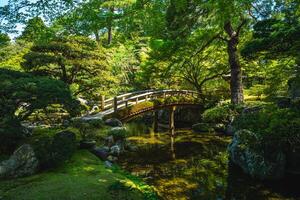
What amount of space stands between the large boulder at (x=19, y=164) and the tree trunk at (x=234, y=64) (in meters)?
13.5

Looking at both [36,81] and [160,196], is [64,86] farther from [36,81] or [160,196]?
[160,196]

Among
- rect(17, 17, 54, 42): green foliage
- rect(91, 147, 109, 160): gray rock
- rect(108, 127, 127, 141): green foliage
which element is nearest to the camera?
rect(17, 17, 54, 42): green foliage

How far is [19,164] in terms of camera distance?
8977mm

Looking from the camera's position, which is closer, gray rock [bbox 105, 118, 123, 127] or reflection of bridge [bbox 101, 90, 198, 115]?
gray rock [bbox 105, 118, 123, 127]

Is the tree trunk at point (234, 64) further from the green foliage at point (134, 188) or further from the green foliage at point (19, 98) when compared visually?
the green foliage at point (19, 98)

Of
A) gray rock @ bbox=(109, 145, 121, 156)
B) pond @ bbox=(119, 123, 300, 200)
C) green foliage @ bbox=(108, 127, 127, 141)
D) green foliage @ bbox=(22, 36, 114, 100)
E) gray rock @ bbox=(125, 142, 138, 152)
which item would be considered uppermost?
green foliage @ bbox=(22, 36, 114, 100)

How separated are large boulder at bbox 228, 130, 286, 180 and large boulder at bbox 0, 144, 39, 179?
752 centimetres

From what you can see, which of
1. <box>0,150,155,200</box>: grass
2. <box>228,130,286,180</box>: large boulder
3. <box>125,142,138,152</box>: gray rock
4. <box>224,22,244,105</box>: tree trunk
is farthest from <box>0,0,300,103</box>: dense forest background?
<box>0,150,155,200</box>: grass

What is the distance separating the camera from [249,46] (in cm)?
954

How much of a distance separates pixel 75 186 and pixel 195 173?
536 cm

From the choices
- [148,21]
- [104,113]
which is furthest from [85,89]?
[148,21]

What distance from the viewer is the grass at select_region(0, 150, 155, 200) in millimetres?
7789

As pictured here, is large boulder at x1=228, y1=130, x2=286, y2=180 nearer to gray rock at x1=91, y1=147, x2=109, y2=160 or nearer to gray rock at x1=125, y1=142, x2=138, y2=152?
gray rock at x1=91, y1=147, x2=109, y2=160

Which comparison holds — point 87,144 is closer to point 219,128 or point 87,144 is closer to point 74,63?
point 74,63
